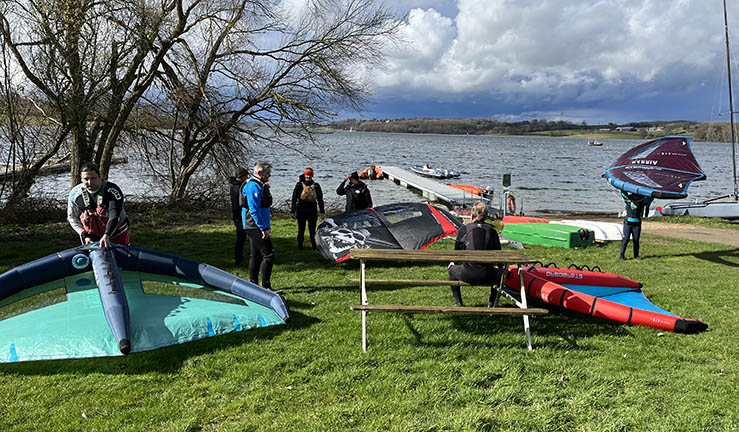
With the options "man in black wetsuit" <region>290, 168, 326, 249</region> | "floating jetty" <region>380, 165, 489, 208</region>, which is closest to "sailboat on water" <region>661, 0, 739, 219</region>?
"floating jetty" <region>380, 165, 489, 208</region>

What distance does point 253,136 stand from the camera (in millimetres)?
15188

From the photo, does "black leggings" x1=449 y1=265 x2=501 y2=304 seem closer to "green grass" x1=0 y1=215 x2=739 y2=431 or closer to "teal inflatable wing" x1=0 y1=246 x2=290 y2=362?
"green grass" x1=0 y1=215 x2=739 y2=431

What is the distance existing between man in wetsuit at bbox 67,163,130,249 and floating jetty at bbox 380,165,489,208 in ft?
52.0

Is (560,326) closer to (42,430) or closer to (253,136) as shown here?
(42,430)

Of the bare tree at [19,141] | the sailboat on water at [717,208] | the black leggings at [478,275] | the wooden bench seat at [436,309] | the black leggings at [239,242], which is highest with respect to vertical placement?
the bare tree at [19,141]

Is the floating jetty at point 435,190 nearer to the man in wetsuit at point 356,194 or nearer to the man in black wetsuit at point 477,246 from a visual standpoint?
the man in wetsuit at point 356,194

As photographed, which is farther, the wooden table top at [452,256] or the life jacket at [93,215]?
the life jacket at [93,215]

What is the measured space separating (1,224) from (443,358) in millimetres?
11242

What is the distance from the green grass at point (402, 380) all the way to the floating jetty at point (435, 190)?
14.9m

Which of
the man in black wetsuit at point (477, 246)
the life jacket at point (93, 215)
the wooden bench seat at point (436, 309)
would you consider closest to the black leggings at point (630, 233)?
the man in black wetsuit at point (477, 246)

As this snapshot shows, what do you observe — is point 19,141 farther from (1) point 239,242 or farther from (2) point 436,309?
(2) point 436,309

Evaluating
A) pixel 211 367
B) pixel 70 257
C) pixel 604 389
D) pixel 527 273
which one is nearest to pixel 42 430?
pixel 211 367

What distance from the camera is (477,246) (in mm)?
5406

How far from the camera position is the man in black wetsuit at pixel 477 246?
A: 17.3ft
